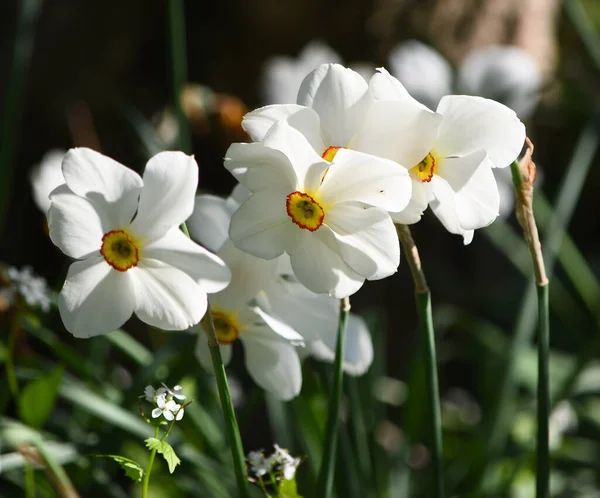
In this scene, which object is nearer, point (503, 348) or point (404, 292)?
point (503, 348)

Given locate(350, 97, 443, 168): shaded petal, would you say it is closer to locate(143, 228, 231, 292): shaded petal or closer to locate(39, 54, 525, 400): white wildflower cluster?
locate(39, 54, 525, 400): white wildflower cluster

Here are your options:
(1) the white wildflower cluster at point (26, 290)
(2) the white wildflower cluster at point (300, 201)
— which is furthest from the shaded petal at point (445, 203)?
(1) the white wildflower cluster at point (26, 290)

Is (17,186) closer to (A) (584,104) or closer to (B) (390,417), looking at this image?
(B) (390,417)

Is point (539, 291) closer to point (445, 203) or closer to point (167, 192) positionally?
point (445, 203)

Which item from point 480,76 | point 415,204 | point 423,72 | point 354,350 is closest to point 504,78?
point 480,76

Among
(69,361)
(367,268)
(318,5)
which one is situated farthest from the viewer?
(318,5)

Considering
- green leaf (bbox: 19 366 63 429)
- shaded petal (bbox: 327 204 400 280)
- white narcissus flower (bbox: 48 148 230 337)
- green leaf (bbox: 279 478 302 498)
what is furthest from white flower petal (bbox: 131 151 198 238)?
green leaf (bbox: 19 366 63 429)

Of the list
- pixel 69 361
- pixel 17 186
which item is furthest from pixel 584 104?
pixel 17 186
